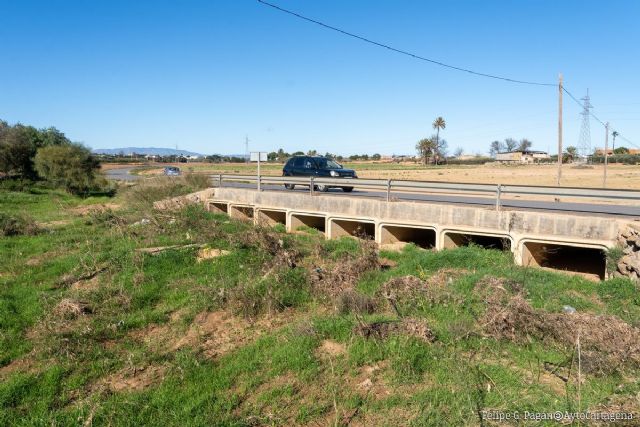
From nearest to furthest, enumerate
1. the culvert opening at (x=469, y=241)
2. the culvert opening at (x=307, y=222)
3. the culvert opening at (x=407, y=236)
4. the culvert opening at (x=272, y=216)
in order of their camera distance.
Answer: the culvert opening at (x=469, y=241), the culvert opening at (x=407, y=236), the culvert opening at (x=307, y=222), the culvert opening at (x=272, y=216)

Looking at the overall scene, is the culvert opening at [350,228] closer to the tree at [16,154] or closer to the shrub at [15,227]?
the shrub at [15,227]

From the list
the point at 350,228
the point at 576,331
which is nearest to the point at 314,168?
the point at 350,228

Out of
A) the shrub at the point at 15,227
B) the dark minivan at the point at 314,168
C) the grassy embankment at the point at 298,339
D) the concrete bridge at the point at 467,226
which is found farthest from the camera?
the dark minivan at the point at 314,168

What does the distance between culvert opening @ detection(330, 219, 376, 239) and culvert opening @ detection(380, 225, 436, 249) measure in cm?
108

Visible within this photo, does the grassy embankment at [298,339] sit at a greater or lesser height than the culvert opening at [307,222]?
lesser

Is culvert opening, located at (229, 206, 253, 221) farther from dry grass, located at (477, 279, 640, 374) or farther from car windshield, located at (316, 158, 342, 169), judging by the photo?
dry grass, located at (477, 279, 640, 374)

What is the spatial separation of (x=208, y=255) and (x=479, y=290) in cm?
638

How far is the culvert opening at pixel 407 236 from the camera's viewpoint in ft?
47.3

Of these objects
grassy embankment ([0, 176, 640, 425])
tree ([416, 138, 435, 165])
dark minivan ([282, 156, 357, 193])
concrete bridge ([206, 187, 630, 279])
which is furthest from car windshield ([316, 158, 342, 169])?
tree ([416, 138, 435, 165])

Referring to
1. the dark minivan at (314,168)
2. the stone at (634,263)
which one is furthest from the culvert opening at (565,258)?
the dark minivan at (314,168)

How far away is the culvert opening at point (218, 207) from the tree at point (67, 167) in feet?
46.2

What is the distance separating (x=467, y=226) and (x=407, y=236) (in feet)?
9.25

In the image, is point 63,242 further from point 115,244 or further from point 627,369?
point 627,369

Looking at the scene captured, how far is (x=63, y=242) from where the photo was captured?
1345 cm
